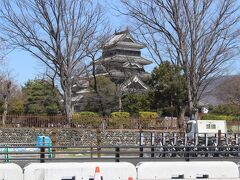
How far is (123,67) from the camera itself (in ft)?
176

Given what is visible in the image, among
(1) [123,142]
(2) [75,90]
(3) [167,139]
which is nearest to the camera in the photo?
(3) [167,139]

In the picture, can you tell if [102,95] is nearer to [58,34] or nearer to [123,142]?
[58,34]

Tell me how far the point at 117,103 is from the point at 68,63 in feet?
39.0

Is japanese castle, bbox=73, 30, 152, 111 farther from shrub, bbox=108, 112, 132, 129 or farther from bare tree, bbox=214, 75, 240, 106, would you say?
bare tree, bbox=214, 75, 240, 106

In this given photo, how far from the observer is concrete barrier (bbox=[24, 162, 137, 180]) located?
13258 mm

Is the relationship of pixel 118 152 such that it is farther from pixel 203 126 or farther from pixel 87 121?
pixel 87 121

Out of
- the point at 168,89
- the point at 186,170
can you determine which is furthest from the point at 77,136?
the point at 186,170

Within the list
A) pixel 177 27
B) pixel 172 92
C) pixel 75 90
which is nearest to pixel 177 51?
pixel 177 27

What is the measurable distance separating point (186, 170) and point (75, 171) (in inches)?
132

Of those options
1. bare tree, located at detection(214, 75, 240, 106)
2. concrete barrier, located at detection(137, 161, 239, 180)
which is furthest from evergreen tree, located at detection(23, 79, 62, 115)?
concrete barrier, located at detection(137, 161, 239, 180)

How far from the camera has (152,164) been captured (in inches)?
569

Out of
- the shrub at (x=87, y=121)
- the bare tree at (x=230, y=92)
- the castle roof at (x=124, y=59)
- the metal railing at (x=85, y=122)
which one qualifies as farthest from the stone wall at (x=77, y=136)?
the bare tree at (x=230, y=92)

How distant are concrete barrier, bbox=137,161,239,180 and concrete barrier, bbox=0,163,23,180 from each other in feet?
10.9

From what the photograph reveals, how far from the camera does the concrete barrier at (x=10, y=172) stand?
506 inches
